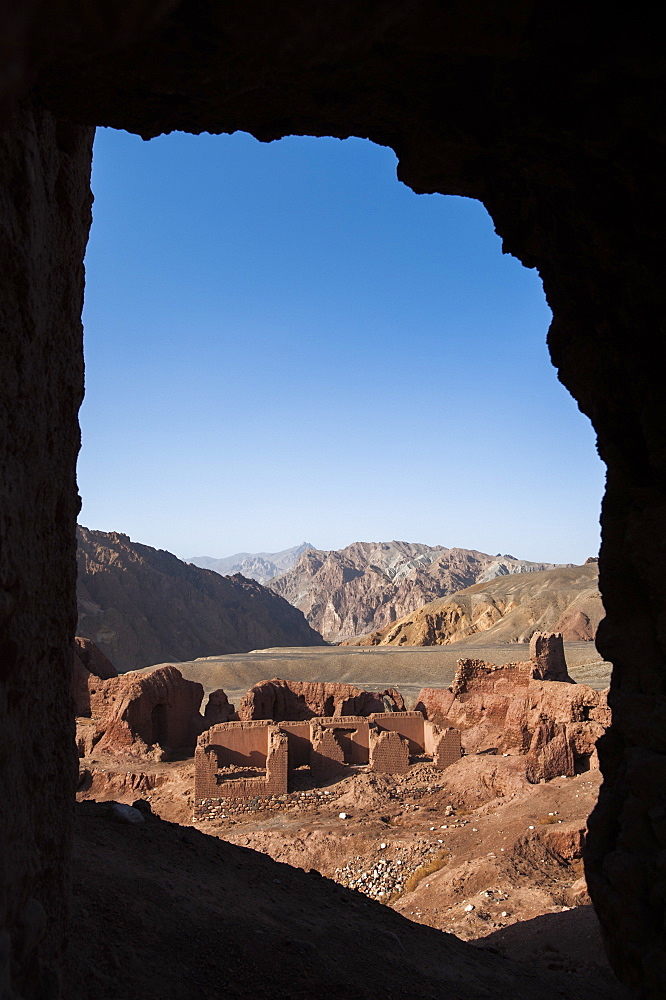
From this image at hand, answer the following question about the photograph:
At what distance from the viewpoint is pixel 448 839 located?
12.9 meters

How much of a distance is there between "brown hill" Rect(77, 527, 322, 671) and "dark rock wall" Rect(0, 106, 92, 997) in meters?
54.8

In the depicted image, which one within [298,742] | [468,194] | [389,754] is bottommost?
[389,754]

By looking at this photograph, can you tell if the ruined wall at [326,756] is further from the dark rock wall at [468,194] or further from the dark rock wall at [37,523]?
the dark rock wall at [468,194]

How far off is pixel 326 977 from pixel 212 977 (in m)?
1.00

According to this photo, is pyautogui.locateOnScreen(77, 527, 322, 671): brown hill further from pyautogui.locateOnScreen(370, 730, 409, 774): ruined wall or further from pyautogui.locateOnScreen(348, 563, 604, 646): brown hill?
pyautogui.locateOnScreen(370, 730, 409, 774): ruined wall

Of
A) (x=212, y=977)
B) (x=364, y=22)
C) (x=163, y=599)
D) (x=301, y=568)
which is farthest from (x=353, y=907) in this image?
(x=301, y=568)

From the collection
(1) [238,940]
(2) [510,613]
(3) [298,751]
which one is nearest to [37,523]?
(1) [238,940]

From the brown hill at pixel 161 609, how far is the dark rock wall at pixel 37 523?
54.8 metres

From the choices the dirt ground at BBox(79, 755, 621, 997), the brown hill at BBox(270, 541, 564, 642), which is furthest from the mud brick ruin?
the brown hill at BBox(270, 541, 564, 642)

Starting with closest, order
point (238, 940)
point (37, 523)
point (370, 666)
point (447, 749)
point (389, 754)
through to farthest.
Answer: point (37, 523), point (238, 940), point (447, 749), point (389, 754), point (370, 666)

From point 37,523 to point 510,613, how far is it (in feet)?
201

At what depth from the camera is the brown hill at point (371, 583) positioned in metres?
97.7

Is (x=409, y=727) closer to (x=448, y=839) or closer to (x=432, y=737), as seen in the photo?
(x=432, y=737)

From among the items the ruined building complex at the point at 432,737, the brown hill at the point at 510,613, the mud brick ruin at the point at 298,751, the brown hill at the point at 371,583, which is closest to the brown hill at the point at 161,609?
the brown hill at the point at 510,613
